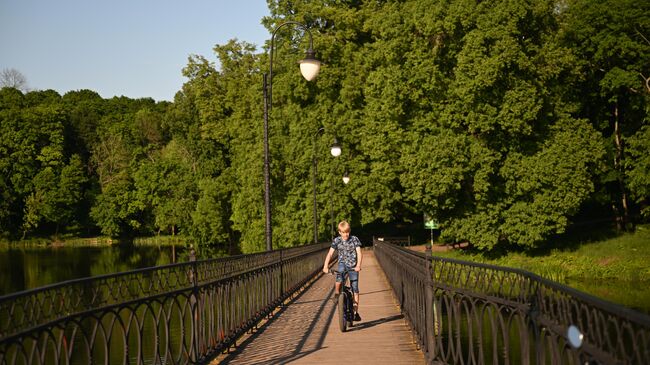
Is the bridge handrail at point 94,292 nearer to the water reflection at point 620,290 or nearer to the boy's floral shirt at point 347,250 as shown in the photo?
the boy's floral shirt at point 347,250

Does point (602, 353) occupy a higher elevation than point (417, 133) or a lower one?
lower

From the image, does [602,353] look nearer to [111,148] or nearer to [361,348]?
[361,348]

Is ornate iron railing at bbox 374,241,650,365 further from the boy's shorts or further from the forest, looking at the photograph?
the forest

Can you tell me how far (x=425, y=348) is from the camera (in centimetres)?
966

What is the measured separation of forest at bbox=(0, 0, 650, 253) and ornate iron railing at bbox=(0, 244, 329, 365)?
24755mm

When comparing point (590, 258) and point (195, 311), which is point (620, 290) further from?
point (195, 311)

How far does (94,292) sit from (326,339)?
5914 millimetres

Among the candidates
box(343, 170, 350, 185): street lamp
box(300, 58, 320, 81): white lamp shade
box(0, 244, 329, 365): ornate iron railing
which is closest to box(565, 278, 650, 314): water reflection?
box(343, 170, 350, 185): street lamp

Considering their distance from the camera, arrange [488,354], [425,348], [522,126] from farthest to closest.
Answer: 1. [522,126]
2. [488,354]
3. [425,348]

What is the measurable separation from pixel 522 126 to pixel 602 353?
36.2 meters

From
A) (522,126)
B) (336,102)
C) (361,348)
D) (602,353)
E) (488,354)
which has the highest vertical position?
(336,102)

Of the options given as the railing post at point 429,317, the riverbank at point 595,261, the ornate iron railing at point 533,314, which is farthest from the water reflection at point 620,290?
the ornate iron railing at point 533,314

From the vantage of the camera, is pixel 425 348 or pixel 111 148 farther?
pixel 111 148

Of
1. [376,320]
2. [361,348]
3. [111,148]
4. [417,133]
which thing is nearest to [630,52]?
[417,133]
